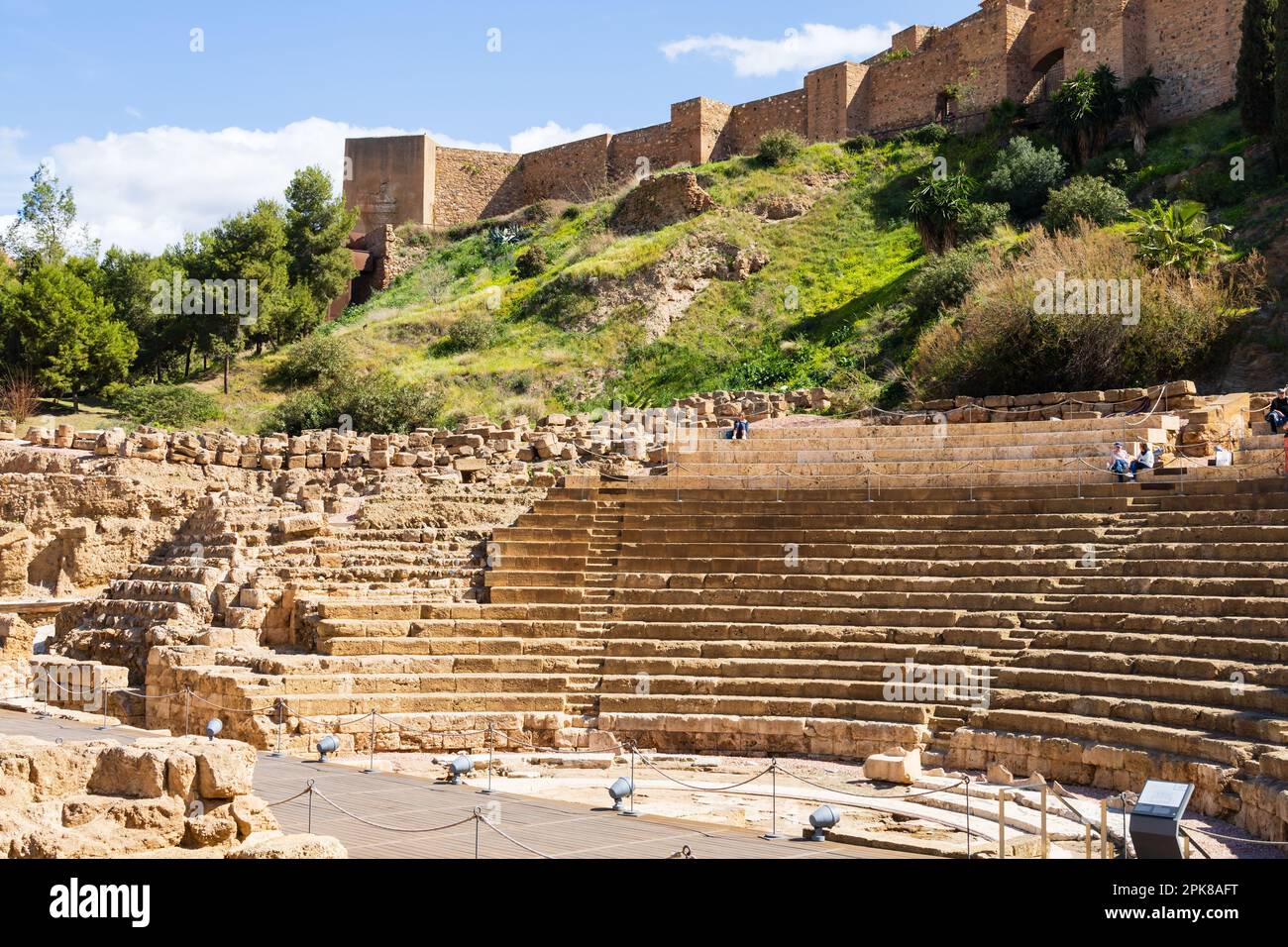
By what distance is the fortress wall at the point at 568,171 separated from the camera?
44844 mm

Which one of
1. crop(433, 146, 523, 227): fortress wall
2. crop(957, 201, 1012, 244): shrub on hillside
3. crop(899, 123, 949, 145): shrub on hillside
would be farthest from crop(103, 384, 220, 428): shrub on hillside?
crop(899, 123, 949, 145): shrub on hillside

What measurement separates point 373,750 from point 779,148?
28795 mm

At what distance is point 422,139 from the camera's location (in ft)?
150

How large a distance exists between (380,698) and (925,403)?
10869mm

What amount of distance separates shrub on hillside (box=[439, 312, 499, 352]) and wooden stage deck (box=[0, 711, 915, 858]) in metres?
22.6

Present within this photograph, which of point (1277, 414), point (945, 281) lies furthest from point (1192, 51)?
point (1277, 414)

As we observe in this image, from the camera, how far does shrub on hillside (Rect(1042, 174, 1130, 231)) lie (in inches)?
1061

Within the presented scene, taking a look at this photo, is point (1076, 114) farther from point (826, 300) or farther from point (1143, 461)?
point (1143, 461)

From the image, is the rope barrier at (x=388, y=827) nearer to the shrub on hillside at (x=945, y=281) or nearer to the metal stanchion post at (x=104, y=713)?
the metal stanchion post at (x=104, y=713)

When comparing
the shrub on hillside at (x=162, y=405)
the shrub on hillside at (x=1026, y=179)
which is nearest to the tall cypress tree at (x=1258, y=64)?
the shrub on hillside at (x=1026, y=179)

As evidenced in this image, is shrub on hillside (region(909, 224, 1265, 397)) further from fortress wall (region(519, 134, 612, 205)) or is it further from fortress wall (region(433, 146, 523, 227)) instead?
fortress wall (region(433, 146, 523, 227))

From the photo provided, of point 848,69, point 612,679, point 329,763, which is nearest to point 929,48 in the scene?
point 848,69
